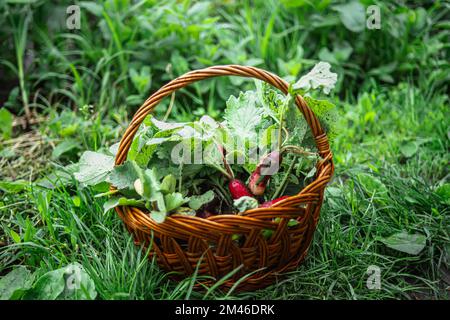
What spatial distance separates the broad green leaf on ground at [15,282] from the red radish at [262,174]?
0.67 m

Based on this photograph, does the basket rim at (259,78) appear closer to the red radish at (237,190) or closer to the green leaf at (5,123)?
the red radish at (237,190)

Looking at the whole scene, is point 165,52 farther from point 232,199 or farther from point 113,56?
point 232,199

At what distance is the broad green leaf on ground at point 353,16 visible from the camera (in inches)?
106

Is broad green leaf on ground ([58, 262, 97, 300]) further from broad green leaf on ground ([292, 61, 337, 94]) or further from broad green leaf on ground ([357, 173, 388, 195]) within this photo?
broad green leaf on ground ([357, 173, 388, 195])

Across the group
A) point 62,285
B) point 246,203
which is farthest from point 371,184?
point 62,285

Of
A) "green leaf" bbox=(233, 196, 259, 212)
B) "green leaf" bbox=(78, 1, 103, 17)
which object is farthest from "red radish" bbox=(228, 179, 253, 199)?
"green leaf" bbox=(78, 1, 103, 17)

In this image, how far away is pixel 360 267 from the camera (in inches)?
63.6

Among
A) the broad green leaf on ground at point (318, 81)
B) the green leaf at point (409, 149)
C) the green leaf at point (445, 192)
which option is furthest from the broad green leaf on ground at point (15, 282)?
the green leaf at point (409, 149)

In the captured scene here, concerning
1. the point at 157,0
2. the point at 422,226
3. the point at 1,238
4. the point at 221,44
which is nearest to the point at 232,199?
the point at 422,226

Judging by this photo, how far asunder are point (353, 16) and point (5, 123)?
1.74 metres

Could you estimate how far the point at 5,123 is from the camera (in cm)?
235

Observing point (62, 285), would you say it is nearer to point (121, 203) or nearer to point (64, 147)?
point (121, 203)
